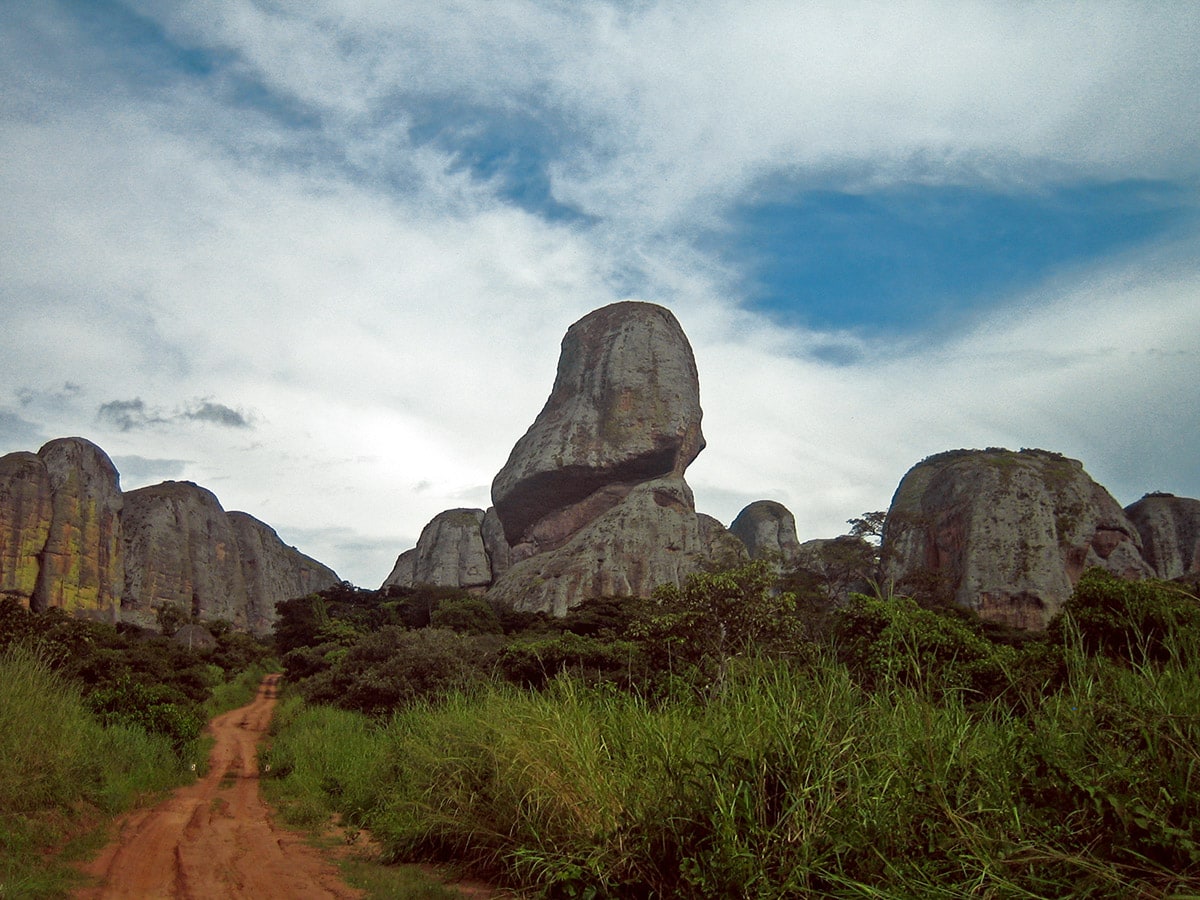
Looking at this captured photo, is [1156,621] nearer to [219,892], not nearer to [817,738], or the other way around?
[817,738]

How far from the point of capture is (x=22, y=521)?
152 ft

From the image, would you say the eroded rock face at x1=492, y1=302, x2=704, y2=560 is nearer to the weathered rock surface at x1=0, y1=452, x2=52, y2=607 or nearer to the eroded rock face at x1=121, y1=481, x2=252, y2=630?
the eroded rock face at x1=121, y1=481, x2=252, y2=630

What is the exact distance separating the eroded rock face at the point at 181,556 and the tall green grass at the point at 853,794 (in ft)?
185

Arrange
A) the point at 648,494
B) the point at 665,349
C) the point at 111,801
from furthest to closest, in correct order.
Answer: the point at 665,349, the point at 648,494, the point at 111,801

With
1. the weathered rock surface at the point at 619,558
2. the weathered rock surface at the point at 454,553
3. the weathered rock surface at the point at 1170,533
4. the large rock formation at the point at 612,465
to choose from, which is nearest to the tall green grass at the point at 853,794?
the weathered rock surface at the point at 619,558

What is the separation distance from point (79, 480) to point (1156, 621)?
53.9 metres

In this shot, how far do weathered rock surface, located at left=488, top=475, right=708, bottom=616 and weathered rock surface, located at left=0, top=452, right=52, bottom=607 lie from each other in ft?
79.8

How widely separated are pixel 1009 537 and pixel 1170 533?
29624 mm

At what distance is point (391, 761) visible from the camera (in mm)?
12633

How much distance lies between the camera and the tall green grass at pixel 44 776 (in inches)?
355

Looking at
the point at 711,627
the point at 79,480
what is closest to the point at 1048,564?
the point at 711,627

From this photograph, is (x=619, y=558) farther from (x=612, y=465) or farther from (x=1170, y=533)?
(x=1170, y=533)

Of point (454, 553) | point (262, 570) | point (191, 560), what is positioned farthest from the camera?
point (454, 553)

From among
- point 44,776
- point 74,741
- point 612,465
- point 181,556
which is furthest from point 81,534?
point 44,776
